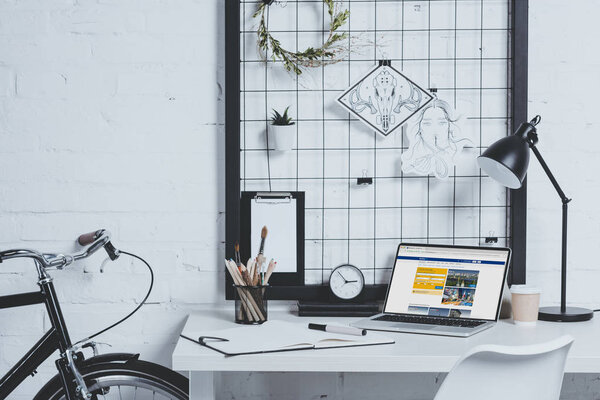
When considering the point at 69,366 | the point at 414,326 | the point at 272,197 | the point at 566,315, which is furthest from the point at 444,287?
the point at 69,366

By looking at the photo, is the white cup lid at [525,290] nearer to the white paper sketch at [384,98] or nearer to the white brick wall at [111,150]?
the white paper sketch at [384,98]

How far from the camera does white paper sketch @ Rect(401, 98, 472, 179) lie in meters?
2.08

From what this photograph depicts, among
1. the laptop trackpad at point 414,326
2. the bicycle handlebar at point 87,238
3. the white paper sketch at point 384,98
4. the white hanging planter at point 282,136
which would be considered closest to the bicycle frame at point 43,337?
the bicycle handlebar at point 87,238

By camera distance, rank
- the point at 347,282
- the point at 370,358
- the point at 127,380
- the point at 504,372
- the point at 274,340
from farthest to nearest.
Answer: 1. the point at 347,282
2. the point at 127,380
3. the point at 274,340
4. the point at 370,358
5. the point at 504,372

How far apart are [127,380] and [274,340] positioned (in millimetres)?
415

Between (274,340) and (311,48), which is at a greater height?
(311,48)

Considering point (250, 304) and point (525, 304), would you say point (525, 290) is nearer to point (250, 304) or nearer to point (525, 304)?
point (525, 304)

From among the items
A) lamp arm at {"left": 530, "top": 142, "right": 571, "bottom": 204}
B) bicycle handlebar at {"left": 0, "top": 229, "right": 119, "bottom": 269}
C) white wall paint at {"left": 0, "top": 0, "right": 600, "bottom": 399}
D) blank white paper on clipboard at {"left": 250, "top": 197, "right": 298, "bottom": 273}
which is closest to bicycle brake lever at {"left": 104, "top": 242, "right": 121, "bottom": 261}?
bicycle handlebar at {"left": 0, "top": 229, "right": 119, "bottom": 269}

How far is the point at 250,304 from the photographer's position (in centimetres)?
188

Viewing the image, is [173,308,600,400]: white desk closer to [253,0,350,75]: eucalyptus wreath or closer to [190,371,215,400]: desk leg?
[190,371,215,400]: desk leg

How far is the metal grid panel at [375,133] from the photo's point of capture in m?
2.07

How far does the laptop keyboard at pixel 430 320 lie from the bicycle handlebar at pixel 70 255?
28.8 inches

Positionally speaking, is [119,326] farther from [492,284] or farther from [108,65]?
[492,284]

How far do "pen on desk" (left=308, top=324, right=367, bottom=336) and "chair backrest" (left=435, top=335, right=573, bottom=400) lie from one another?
0.49m
